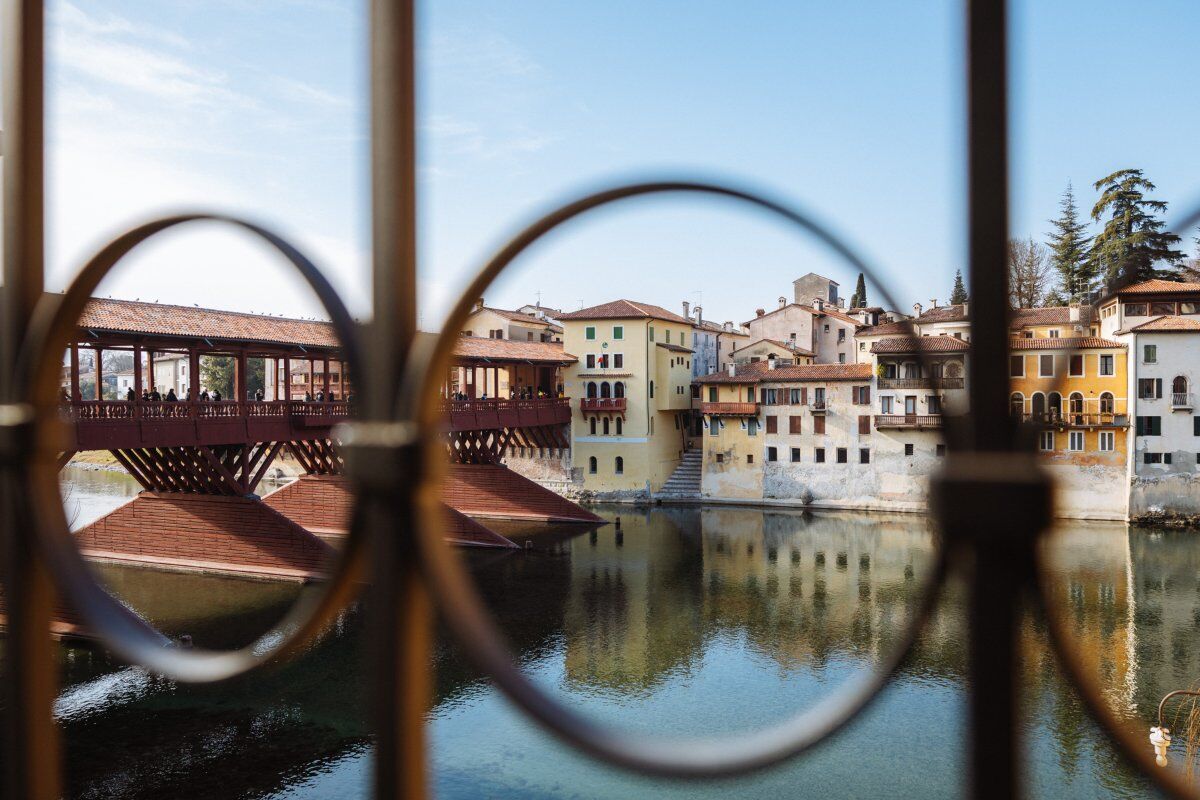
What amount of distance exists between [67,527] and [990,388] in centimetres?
143

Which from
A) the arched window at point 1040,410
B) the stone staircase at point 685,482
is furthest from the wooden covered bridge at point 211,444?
the arched window at point 1040,410

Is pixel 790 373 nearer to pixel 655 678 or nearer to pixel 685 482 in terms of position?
pixel 685 482

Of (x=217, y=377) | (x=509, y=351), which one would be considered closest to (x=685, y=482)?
(x=509, y=351)

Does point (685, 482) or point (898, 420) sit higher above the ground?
point (898, 420)

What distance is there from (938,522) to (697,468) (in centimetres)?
3337

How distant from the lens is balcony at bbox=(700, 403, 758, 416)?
3127 centimetres

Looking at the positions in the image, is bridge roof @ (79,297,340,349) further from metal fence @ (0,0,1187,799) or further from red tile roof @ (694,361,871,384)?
red tile roof @ (694,361,871,384)

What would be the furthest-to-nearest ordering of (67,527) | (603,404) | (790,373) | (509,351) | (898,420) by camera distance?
(603,404), (790,373), (509,351), (898,420), (67,527)

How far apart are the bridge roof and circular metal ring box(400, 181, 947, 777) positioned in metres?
14.4

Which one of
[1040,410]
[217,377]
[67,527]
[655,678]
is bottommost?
[655,678]

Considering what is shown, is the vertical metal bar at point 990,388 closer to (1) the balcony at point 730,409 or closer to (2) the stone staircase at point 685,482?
(1) the balcony at point 730,409

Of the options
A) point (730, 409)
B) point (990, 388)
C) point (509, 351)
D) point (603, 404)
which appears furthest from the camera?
point (603, 404)

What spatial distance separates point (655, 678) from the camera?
13.8 metres

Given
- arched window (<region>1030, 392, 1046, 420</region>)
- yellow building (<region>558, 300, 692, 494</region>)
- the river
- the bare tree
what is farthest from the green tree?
arched window (<region>1030, 392, 1046, 420</region>)
